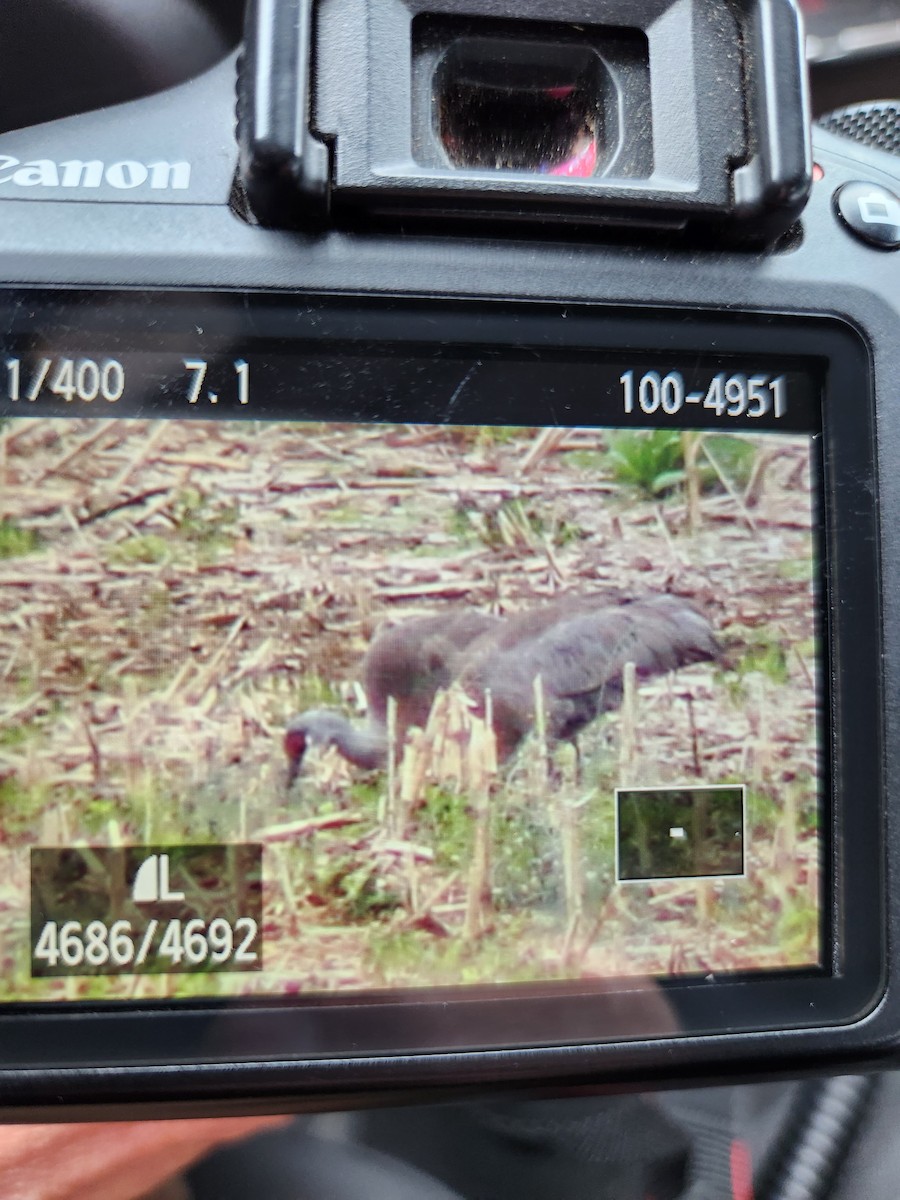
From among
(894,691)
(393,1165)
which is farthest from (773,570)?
(393,1165)

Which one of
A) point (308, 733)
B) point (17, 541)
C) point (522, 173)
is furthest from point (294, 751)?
point (522, 173)

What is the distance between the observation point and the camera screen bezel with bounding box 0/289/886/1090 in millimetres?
352

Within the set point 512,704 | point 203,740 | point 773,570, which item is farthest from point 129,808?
point 773,570

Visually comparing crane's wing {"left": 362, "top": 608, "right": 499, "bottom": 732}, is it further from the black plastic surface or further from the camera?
the black plastic surface

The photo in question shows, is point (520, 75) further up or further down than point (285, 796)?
further up

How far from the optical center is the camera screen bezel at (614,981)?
352 millimetres

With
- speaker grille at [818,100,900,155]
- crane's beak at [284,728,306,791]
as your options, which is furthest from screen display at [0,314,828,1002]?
speaker grille at [818,100,900,155]

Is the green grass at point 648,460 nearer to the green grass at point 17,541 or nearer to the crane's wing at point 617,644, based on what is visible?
the crane's wing at point 617,644

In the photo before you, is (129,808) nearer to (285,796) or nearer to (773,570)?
(285,796)

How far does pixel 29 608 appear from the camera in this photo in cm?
34

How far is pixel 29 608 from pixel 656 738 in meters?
0.22

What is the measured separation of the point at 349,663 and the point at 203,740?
2.2 inches

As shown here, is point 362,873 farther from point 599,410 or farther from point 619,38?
point 619,38

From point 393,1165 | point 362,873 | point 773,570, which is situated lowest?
point 393,1165
